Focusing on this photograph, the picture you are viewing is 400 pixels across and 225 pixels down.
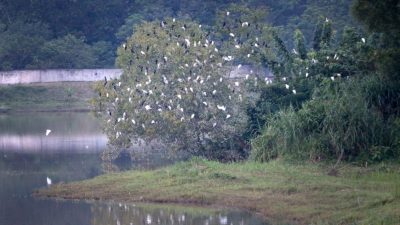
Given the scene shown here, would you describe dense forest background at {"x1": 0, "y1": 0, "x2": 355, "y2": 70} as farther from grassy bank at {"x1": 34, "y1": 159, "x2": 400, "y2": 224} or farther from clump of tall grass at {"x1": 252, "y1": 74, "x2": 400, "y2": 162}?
grassy bank at {"x1": 34, "y1": 159, "x2": 400, "y2": 224}

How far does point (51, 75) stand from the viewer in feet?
179

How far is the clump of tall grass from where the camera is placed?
68.2ft

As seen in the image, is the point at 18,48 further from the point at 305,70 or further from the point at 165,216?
the point at 165,216

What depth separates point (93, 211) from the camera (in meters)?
19.2

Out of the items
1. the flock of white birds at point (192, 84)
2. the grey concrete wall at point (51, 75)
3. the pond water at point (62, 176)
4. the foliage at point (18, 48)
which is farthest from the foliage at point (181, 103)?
the foliage at point (18, 48)

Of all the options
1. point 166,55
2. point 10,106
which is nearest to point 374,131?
point 166,55

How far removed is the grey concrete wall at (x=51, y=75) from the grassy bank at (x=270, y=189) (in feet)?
105

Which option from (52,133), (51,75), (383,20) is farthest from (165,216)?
(51,75)

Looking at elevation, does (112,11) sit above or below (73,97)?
above

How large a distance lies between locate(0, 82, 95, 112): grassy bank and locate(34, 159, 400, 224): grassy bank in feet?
93.2

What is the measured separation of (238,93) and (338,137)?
5.41 meters

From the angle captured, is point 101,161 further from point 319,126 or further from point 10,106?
point 10,106

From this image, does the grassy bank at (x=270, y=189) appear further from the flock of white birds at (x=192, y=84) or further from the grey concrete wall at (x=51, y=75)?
Result: the grey concrete wall at (x=51, y=75)

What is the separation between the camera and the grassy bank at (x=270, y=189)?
16.4 m
